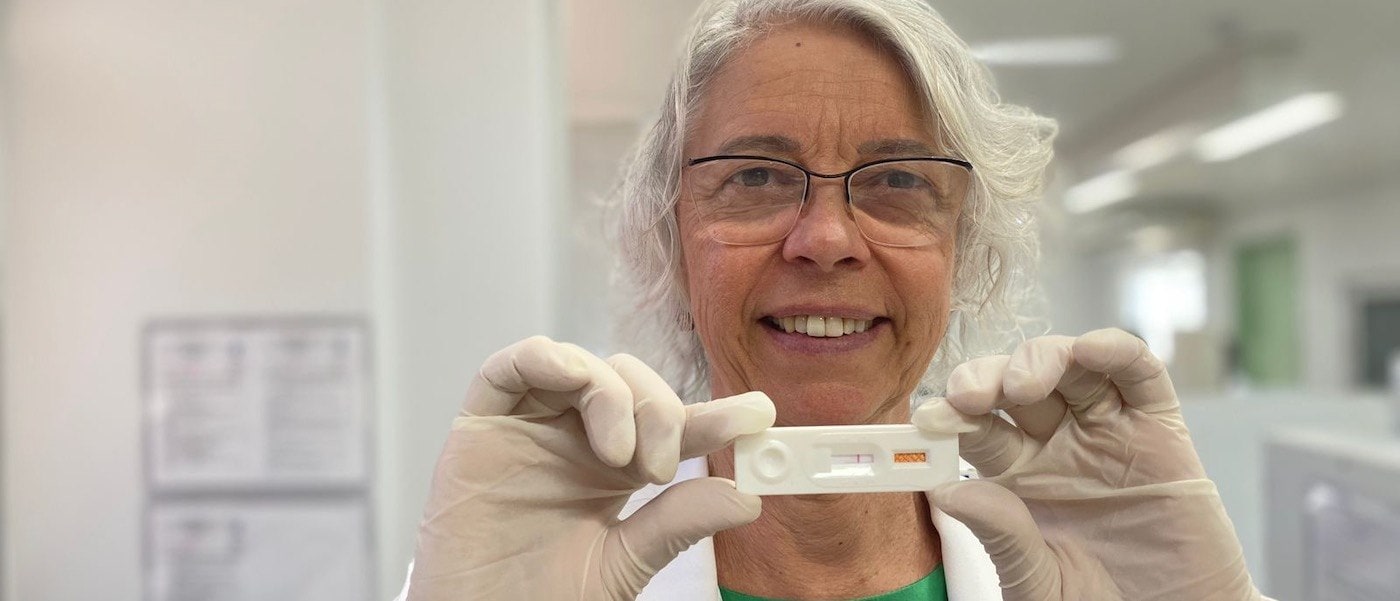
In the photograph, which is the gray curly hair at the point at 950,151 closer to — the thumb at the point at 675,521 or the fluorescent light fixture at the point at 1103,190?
the thumb at the point at 675,521

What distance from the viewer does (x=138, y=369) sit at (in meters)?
1.96

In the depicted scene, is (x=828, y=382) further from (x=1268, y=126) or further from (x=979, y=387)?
(x=1268, y=126)

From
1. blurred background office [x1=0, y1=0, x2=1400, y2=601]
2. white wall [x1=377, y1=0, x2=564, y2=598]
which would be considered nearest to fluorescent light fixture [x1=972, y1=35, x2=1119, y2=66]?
blurred background office [x1=0, y1=0, x2=1400, y2=601]

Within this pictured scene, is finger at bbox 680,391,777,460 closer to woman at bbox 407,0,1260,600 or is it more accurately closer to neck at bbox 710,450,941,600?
woman at bbox 407,0,1260,600

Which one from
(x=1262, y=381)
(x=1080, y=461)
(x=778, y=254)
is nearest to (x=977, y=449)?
(x=1080, y=461)

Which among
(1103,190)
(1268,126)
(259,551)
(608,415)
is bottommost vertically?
(259,551)

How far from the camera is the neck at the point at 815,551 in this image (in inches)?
34.1

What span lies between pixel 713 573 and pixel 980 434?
0.32 metres

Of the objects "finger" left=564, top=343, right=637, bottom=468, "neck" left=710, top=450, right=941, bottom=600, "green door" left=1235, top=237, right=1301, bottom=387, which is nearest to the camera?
"finger" left=564, top=343, right=637, bottom=468

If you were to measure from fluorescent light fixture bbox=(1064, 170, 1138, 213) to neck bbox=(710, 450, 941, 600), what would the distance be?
5.41 ft

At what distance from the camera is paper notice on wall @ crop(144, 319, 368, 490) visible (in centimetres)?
195

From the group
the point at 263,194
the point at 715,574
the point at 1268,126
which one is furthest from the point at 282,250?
the point at 1268,126

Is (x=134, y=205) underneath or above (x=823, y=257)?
above

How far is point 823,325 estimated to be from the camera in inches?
31.2
